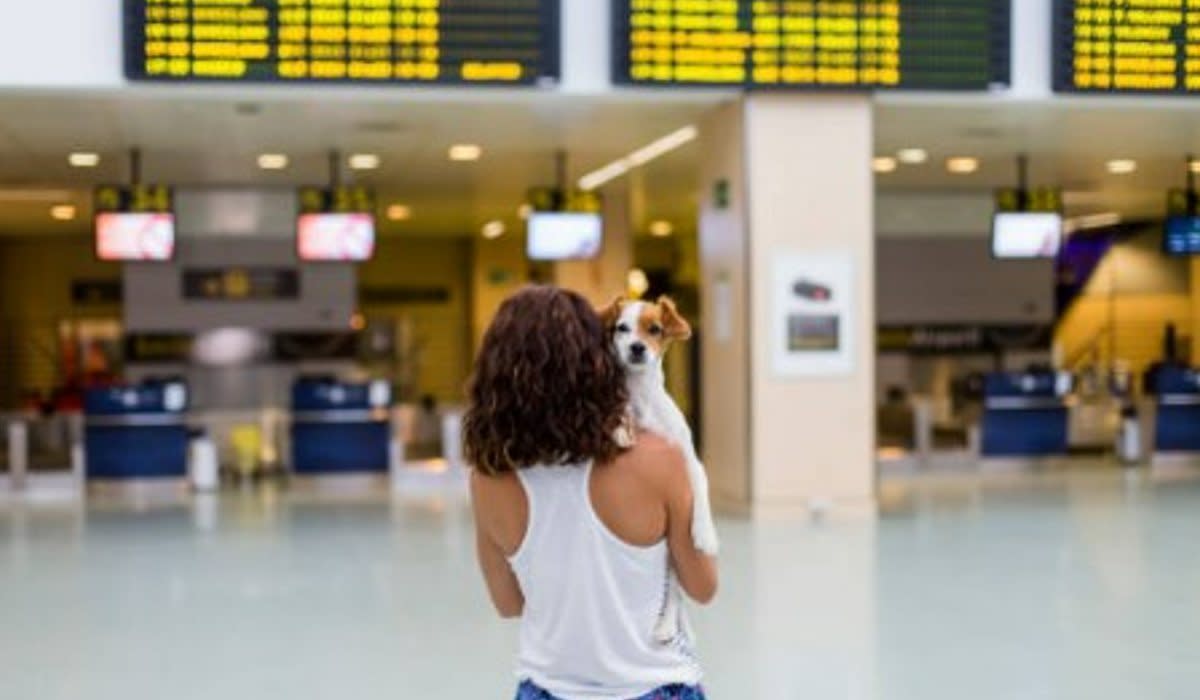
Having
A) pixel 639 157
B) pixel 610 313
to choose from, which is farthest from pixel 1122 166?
pixel 610 313

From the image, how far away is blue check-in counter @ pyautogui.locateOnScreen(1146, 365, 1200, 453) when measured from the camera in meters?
15.7

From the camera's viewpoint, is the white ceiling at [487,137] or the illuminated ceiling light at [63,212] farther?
the illuminated ceiling light at [63,212]

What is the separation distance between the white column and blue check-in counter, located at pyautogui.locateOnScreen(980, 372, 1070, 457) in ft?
18.0

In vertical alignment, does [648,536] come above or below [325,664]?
above

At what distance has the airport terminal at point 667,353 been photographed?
6.62 metres

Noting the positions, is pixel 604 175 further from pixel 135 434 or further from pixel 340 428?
pixel 135 434

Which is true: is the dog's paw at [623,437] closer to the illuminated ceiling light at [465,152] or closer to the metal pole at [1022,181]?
the illuminated ceiling light at [465,152]

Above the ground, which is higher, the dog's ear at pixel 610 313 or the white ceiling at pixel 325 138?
the white ceiling at pixel 325 138

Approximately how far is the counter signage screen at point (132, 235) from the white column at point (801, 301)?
4.90m

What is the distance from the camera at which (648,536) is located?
2.29 meters

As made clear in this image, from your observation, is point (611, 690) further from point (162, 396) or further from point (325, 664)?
point (162, 396)

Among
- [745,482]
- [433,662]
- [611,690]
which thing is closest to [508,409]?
[611,690]

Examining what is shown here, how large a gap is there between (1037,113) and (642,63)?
10.3 ft

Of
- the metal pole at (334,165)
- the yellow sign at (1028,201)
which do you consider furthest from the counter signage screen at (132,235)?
the yellow sign at (1028,201)
